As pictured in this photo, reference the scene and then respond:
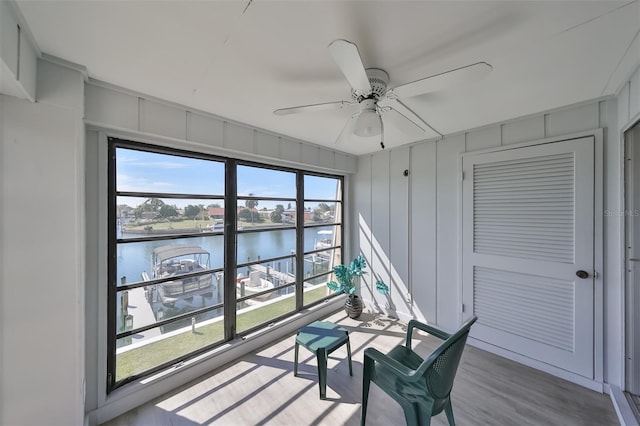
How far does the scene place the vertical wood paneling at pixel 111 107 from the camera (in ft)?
5.42

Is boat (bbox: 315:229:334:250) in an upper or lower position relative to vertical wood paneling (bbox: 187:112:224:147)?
lower

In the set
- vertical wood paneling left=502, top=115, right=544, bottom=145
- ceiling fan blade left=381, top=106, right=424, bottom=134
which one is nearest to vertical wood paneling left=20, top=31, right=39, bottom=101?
ceiling fan blade left=381, top=106, right=424, bottom=134

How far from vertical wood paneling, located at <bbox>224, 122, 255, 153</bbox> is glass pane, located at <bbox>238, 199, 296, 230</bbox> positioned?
59cm

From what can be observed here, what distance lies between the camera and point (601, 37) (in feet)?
4.01

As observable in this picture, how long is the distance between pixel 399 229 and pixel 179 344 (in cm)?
290

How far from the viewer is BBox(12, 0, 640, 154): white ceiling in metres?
1.06

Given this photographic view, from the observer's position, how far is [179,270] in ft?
7.29

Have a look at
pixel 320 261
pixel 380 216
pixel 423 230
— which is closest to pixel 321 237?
pixel 320 261

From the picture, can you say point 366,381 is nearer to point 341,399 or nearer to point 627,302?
point 341,399

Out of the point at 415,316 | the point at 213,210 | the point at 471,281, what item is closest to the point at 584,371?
the point at 471,281

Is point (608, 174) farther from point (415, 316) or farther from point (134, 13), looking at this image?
point (134, 13)

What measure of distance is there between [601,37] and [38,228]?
323 centimetres

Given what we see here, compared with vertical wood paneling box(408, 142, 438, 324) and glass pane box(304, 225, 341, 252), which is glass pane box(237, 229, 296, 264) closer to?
glass pane box(304, 225, 341, 252)

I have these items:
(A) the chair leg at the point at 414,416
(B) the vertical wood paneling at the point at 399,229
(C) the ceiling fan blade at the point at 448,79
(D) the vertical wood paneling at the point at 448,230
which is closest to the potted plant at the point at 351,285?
(B) the vertical wood paneling at the point at 399,229
